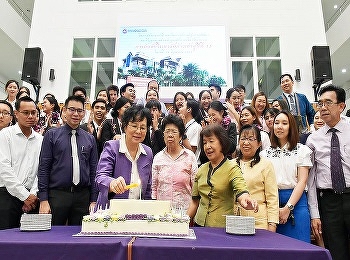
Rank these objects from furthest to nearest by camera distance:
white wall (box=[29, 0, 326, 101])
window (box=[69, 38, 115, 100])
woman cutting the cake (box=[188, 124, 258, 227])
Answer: window (box=[69, 38, 115, 100]) < white wall (box=[29, 0, 326, 101]) < woman cutting the cake (box=[188, 124, 258, 227])

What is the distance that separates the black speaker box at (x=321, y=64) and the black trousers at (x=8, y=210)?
747 centimetres

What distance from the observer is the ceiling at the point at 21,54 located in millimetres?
10742

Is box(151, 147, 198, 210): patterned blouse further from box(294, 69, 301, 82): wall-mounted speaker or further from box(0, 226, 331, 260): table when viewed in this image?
box(294, 69, 301, 82): wall-mounted speaker

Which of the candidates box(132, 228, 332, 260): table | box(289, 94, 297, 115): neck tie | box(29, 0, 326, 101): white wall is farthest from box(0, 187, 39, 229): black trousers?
box(29, 0, 326, 101): white wall

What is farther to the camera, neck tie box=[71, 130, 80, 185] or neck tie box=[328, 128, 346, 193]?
neck tie box=[71, 130, 80, 185]

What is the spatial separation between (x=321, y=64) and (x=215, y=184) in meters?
7.17

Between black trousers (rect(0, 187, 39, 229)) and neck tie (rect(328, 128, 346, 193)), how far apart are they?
2.61 meters

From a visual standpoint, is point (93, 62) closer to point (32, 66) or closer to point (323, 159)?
point (32, 66)

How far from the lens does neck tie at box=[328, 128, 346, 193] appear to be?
7.95 feet

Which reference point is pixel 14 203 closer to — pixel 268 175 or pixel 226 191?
pixel 226 191

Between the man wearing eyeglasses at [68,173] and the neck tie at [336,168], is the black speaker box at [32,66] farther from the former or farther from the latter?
the neck tie at [336,168]

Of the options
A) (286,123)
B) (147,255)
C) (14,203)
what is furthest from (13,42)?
(147,255)

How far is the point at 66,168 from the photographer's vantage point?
8.52ft

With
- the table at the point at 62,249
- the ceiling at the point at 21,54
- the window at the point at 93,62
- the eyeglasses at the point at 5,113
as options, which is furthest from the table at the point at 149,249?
the ceiling at the point at 21,54
